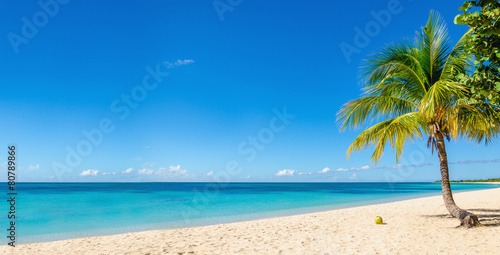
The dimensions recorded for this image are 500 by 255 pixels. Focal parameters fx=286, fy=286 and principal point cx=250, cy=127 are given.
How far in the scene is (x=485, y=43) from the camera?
2930mm

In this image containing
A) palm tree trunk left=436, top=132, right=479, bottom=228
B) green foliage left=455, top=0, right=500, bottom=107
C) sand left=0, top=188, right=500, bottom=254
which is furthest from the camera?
palm tree trunk left=436, top=132, right=479, bottom=228

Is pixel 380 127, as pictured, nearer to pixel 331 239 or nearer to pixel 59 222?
pixel 331 239

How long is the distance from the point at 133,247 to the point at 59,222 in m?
9.02

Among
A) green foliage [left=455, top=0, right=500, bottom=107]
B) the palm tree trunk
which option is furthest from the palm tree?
green foliage [left=455, top=0, right=500, bottom=107]

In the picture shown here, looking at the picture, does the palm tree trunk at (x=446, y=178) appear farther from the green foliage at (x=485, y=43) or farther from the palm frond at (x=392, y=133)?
the green foliage at (x=485, y=43)

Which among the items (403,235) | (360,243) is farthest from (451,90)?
(360,243)

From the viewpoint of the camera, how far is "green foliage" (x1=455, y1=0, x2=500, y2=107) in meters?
2.78

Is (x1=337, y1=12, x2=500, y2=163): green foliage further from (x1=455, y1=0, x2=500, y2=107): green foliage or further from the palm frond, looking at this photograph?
(x1=455, y1=0, x2=500, y2=107): green foliage

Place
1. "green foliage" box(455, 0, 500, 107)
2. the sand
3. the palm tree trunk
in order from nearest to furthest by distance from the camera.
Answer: "green foliage" box(455, 0, 500, 107) → the sand → the palm tree trunk

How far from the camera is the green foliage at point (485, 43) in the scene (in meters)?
2.78

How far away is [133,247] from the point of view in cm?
653

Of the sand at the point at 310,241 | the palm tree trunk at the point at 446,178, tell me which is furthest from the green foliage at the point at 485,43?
the palm tree trunk at the point at 446,178

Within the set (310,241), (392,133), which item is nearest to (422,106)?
(392,133)

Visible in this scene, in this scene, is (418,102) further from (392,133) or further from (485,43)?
(485,43)
